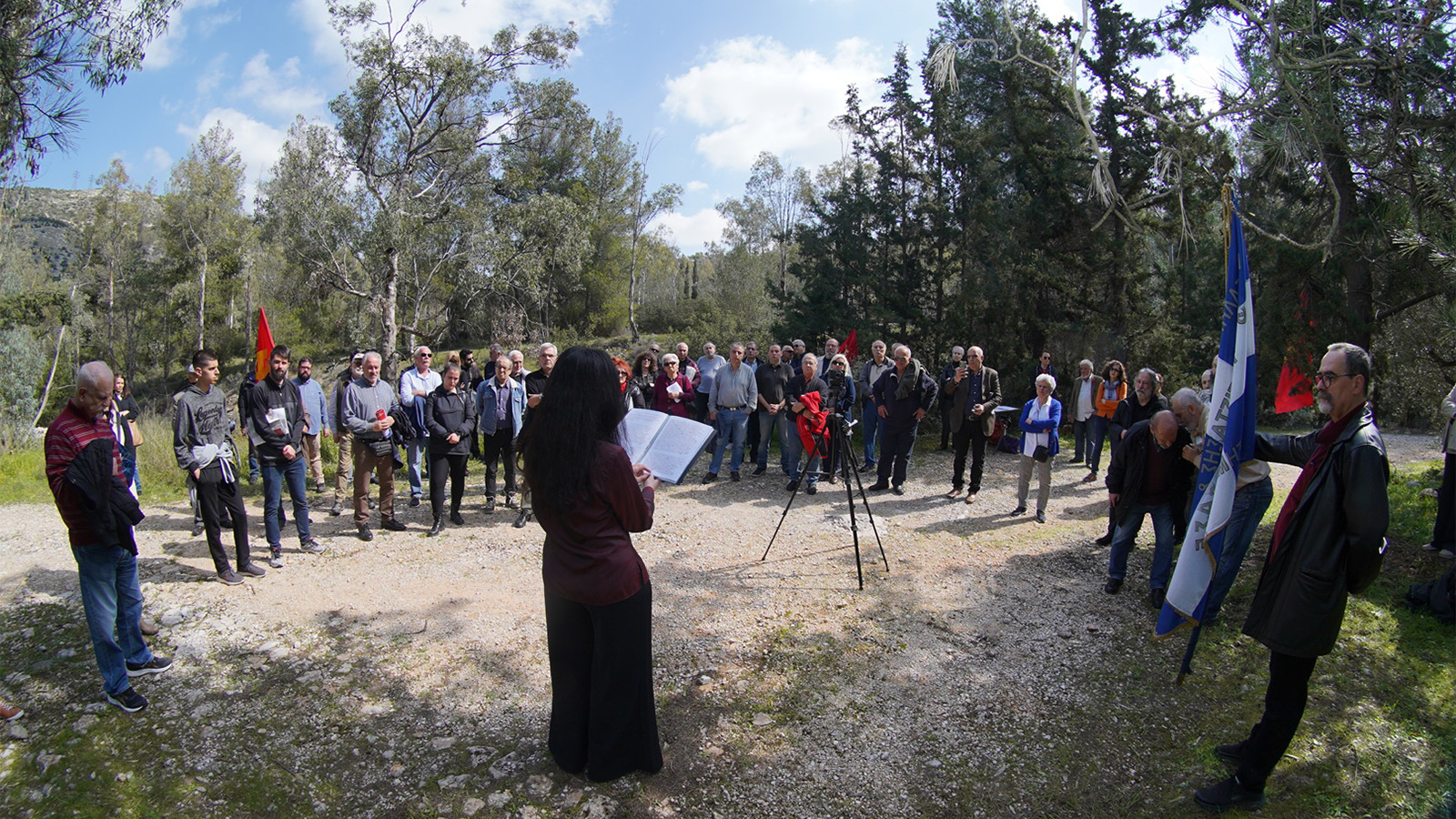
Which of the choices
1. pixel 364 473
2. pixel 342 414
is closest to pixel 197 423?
pixel 342 414

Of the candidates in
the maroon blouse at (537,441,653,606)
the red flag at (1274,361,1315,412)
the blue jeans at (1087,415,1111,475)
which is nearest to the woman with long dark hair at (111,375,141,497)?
the maroon blouse at (537,441,653,606)

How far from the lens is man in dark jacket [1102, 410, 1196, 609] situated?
5.48m

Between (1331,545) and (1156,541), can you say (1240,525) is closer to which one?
(1156,541)

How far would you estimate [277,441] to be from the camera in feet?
20.7

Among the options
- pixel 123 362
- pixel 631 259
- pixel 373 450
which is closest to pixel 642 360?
pixel 373 450

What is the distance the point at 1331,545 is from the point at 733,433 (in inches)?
286

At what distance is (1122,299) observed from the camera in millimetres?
12656

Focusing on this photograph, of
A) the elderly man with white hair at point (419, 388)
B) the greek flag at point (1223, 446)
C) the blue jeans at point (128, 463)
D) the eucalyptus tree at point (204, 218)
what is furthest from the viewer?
the eucalyptus tree at point (204, 218)

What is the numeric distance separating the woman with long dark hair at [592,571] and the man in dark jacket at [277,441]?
427cm

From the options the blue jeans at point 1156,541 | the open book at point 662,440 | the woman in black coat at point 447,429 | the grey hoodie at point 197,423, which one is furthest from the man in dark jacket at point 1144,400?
the grey hoodie at point 197,423

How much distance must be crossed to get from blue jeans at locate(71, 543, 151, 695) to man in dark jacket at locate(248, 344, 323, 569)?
201cm

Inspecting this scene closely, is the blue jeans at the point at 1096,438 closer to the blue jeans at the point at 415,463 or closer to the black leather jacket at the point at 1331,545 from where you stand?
the black leather jacket at the point at 1331,545

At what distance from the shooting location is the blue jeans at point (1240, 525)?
4793 millimetres

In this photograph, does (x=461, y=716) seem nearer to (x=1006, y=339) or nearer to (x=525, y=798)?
(x=525, y=798)
